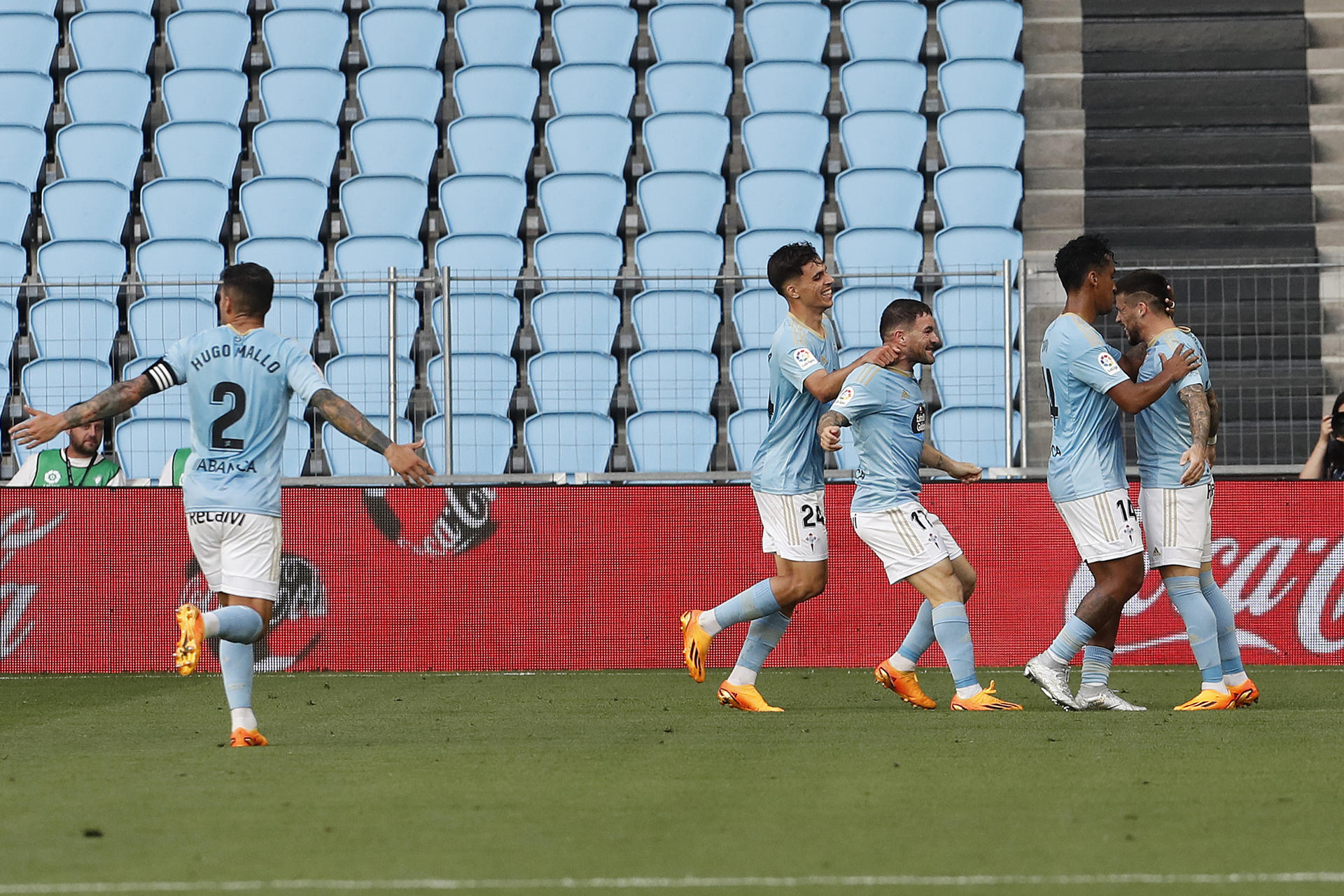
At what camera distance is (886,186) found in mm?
13523

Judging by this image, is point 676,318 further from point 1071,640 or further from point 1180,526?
point 1071,640

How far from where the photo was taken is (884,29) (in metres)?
14.6

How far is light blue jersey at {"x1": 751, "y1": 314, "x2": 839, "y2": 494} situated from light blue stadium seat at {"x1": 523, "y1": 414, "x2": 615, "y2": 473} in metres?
4.08

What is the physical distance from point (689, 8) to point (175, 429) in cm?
598

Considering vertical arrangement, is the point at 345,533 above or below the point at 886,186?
below

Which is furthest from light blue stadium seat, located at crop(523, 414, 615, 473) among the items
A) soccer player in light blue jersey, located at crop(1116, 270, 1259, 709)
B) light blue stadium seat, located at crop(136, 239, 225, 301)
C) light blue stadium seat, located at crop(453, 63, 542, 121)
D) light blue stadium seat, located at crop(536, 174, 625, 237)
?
soccer player in light blue jersey, located at crop(1116, 270, 1259, 709)

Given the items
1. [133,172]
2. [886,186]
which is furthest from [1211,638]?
[133,172]

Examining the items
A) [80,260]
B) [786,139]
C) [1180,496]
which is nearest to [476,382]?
[786,139]

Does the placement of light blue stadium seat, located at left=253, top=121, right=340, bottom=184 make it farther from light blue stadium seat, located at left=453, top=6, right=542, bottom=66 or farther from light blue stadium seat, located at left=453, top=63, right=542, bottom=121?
light blue stadium seat, located at left=453, top=6, right=542, bottom=66

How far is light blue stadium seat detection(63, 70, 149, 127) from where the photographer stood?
47.9 ft

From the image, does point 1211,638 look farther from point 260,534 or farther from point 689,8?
point 689,8

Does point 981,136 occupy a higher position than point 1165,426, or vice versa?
point 981,136

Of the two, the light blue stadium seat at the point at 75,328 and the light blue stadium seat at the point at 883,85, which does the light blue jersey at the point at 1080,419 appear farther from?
the light blue stadium seat at the point at 883,85

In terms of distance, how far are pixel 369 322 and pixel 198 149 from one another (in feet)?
13.2
